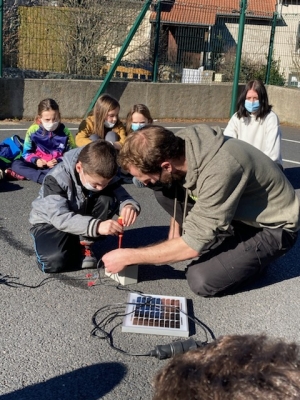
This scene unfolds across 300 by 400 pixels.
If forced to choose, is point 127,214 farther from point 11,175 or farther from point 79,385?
point 11,175

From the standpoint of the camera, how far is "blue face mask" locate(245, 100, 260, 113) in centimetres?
642

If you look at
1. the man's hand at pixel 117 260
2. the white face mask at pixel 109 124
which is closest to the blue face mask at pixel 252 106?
the white face mask at pixel 109 124

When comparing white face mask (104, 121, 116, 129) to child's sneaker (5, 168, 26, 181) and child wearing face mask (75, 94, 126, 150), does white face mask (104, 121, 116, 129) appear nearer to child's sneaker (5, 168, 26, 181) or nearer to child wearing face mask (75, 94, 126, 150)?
child wearing face mask (75, 94, 126, 150)

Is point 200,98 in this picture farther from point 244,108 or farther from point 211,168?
point 211,168

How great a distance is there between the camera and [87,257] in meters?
4.46

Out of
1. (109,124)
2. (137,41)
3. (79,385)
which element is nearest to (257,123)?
(109,124)

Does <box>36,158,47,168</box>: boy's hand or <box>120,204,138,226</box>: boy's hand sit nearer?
<box>120,204,138,226</box>: boy's hand

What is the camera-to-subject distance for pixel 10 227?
527cm

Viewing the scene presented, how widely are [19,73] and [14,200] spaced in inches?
240

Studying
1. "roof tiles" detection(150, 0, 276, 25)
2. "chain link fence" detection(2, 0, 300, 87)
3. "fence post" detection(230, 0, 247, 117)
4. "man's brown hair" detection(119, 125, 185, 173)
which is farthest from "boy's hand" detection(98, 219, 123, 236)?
"fence post" detection(230, 0, 247, 117)

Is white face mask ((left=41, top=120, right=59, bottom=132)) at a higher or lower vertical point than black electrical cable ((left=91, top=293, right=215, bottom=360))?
higher

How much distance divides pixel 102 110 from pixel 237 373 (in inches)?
229

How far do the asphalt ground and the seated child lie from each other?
0.14 m

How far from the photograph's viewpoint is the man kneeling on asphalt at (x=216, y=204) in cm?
359
